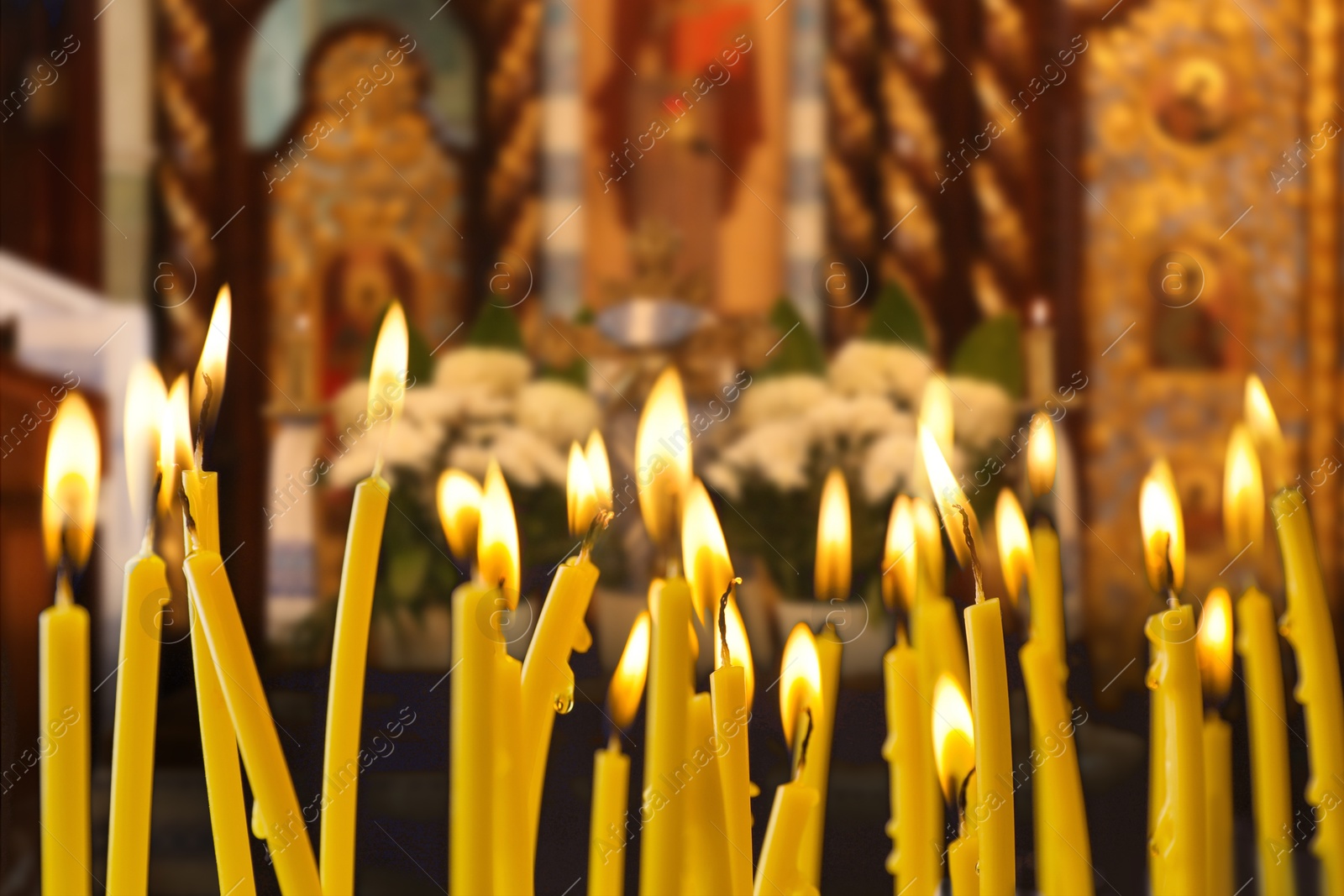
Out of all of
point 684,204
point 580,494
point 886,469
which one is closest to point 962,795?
point 580,494

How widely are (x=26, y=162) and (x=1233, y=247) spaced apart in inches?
68.4

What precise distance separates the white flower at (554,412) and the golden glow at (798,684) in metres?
0.74

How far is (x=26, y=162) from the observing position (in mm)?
1562

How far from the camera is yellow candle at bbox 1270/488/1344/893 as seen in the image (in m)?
0.24

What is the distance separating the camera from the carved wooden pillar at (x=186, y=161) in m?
1.60

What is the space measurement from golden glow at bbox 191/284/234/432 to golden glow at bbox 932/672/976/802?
0.48 ft

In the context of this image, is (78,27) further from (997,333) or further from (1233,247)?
(1233,247)

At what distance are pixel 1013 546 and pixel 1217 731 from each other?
0.06 metres

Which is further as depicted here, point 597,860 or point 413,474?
point 413,474

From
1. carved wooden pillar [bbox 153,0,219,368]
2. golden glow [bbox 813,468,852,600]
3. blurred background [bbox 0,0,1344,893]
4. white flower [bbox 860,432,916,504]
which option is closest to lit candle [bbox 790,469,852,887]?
golden glow [bbox 813,468,852,600]

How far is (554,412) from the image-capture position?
38.3 inches

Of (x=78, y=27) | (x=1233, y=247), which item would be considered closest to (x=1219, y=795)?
(x=1233, y=247)

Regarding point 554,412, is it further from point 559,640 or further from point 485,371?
point 559,640

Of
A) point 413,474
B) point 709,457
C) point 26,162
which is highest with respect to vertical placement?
point 26,162
